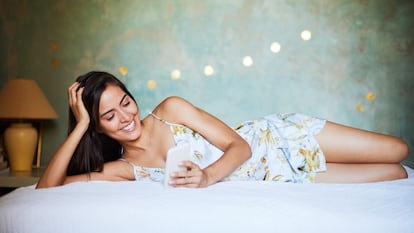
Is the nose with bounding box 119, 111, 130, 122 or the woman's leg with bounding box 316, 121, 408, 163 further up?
the nose with bounding box 119, 111, 130, 122

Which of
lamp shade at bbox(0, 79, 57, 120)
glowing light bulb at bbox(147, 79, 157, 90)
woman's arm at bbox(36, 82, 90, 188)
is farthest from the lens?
glowing light bulb at bbox(147, 79, 157, 90)

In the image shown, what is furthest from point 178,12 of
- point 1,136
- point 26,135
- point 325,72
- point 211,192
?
point 211,192

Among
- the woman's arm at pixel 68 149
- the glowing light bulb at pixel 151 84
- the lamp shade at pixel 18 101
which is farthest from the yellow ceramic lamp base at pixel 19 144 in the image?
the woman's arm at pixel 68 149

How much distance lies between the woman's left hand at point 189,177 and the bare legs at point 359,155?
0.61 m

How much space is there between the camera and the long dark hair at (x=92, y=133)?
6.39 feet

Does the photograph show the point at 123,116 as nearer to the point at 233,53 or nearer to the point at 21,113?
the point at 21,113

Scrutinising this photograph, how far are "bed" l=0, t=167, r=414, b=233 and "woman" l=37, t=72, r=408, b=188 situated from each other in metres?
0.35

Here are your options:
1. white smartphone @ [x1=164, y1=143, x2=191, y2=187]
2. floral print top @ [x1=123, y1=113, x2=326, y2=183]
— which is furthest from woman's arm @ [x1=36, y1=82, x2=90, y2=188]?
white smartphone @ [x1=164, y1=143, x2=191, y2=187]

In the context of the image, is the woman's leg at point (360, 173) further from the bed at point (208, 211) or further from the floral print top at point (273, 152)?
the bed at point (208, 211)

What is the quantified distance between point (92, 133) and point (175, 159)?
1.87 feet

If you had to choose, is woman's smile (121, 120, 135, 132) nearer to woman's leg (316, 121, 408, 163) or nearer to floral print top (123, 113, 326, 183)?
floral print top (123, 113, 326, 183)

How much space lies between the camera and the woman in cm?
195

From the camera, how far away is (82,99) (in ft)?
6.46

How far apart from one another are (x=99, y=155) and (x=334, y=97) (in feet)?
5.74
